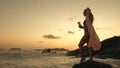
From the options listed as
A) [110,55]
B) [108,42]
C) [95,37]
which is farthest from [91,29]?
[108,42]

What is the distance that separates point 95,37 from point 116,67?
5.82m

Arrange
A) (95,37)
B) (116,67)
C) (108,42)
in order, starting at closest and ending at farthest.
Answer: (95,37)
(116,67)
(108,42)

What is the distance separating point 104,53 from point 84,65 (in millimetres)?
25636

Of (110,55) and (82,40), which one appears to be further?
(110,55)

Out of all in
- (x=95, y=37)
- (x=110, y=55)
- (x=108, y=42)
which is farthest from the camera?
(x=108, y=42)

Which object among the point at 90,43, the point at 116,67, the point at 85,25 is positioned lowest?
the point at 116,67

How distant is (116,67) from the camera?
67.1ft

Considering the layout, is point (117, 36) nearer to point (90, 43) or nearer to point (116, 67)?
point (116, 67)

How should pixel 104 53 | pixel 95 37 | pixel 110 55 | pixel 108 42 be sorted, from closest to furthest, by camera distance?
pixel 95 37
pixel 110 55
pixel 104 53
pixel 108 42

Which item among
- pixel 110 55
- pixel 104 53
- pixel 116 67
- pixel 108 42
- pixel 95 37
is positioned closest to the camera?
pixel 95 37

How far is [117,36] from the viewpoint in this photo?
1875 inches

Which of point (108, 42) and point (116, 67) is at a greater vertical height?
point (108, 42)

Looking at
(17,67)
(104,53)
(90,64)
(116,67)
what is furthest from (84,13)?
(104,53)

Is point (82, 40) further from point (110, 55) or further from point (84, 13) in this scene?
point (110, 55)
